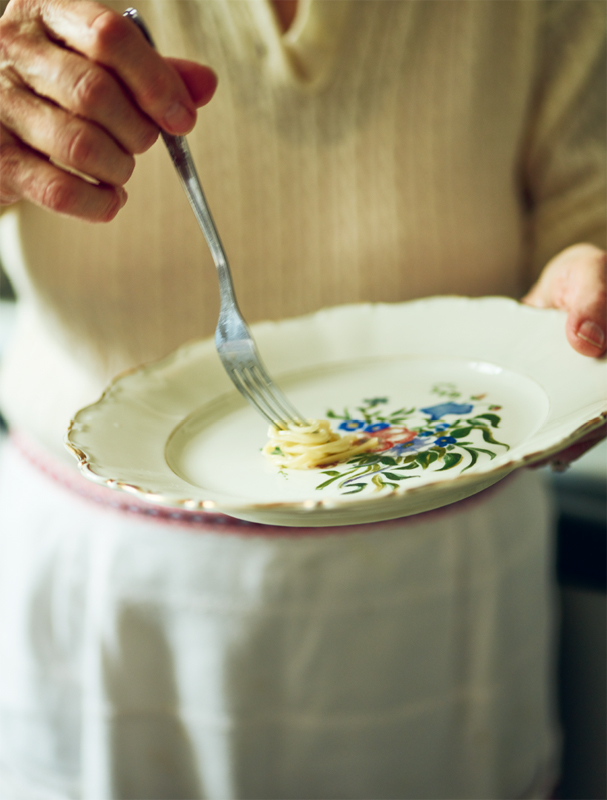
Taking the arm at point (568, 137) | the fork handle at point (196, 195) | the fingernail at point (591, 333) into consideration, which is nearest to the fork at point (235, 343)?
the fork handle at point (196, 195)

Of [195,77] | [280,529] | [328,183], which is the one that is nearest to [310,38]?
[328,183]

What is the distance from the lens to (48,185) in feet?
0.88

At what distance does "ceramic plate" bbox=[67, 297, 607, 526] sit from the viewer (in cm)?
25

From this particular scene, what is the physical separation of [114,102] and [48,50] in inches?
1.2

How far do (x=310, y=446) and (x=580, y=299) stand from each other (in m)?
0.15

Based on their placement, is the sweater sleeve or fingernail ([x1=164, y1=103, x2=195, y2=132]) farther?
the sweater sleeve

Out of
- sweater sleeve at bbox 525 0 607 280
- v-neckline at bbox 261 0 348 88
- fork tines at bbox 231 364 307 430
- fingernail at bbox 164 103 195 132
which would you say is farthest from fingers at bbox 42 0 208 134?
sweater sleeve at bbox 525 0 607 280

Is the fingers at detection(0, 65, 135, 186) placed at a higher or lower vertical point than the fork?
higher

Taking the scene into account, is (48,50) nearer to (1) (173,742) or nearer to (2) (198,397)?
(2) (198,397)

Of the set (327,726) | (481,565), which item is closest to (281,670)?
(327,726)

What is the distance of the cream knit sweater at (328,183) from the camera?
0.45m

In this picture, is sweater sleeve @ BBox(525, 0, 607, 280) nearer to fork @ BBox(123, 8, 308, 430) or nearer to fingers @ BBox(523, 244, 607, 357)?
Answer: fingers @ BBox(523, 244, 607, 357)

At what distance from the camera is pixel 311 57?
463 millimetres

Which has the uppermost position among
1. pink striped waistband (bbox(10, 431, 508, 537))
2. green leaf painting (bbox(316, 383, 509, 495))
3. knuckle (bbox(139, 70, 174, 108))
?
knuckle (bbox(139, 70, 174, 108))
